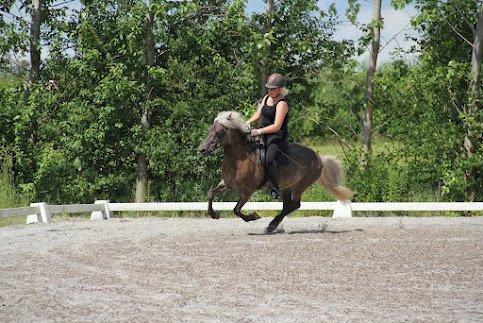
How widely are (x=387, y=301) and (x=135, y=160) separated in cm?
1364

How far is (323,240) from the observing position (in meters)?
13.1

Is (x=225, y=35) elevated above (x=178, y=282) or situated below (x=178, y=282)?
above

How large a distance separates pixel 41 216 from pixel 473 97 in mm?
9506

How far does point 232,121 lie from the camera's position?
517 inches

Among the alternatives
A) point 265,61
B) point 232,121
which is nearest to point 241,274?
point 232,121

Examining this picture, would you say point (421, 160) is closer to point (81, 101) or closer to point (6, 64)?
point (81, 101)

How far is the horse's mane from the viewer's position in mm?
13039

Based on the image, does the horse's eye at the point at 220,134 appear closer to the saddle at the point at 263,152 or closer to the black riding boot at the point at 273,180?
the saddle at the point at 263,152

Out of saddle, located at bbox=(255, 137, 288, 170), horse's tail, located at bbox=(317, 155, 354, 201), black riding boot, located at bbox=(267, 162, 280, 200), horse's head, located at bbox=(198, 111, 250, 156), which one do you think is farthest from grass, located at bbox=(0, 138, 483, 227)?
horse's head, located at bbox=(198, 111, 250, 156)

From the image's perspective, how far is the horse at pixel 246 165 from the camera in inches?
513

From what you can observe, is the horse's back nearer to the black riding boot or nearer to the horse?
the horse

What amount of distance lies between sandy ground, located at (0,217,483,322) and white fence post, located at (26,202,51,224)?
135cm

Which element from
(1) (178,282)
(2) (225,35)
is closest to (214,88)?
(2) (225,35)

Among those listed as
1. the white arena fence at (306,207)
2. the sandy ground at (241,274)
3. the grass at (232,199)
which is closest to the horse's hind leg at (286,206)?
the sandy ground at (241,274)
